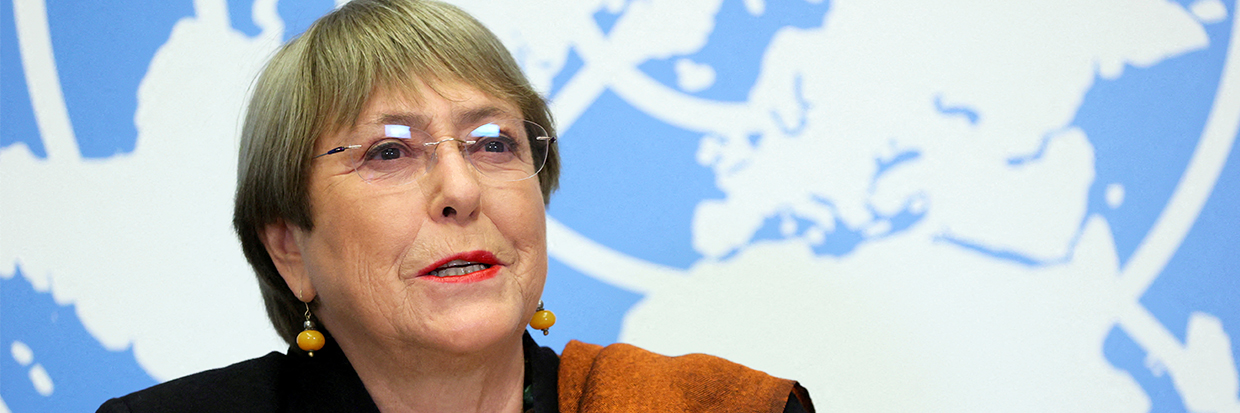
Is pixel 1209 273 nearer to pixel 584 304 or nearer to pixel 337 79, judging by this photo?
pixel 584 304

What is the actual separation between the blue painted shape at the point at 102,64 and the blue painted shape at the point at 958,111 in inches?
72.0

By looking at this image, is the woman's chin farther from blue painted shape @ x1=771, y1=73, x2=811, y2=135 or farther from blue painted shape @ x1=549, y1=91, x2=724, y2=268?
blue painted shape @ x1=771, y1=73, x2=811, y2=135

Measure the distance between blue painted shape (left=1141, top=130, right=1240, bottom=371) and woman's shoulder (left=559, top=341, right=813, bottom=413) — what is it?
978 mm

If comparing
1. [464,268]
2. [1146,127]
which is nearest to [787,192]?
[1146,127]

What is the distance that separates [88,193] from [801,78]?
65.8 inches

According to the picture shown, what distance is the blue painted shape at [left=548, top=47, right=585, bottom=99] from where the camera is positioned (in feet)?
7.30

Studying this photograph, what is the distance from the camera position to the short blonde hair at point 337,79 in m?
1.50

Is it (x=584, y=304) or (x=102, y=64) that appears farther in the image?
(x=584, y=304)

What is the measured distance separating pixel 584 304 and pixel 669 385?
546 mm

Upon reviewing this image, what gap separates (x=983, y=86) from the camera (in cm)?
220

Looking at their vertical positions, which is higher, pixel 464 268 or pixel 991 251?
pixel 464 268

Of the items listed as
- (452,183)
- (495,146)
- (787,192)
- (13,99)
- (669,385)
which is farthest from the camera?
(787,192)

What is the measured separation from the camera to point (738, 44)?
2.22 meters

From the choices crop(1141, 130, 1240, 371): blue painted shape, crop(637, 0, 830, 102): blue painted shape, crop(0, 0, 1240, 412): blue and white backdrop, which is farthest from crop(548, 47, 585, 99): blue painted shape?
crop(1141, 130, 1240, 371): blue painted shape
